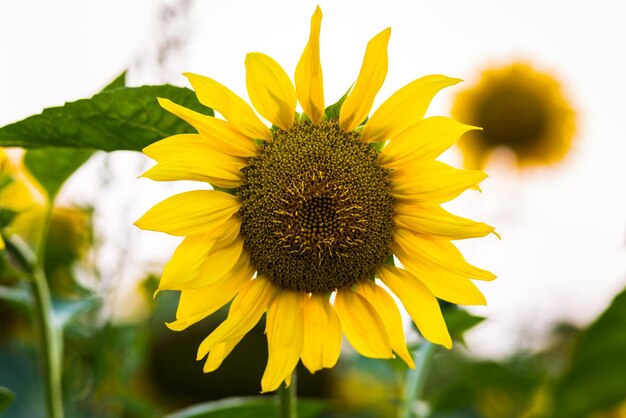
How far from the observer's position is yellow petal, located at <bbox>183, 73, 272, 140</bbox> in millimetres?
683

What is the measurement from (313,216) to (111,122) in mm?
218

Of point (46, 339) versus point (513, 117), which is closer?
point (46, 339)

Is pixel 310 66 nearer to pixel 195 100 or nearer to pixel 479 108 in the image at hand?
pixel 195 100

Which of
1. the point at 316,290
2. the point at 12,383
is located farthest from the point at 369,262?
the point at 12,383

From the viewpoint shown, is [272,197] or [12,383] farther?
[12,383]

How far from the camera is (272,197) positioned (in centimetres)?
76

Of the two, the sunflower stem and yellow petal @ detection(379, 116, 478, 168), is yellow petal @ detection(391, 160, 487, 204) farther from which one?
the sunflower stem

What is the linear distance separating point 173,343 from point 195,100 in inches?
78.8

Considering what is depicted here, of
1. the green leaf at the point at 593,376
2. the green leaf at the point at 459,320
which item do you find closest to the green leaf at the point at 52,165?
the green leaf at the point at 459,320

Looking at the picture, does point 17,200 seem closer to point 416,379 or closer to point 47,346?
point 47,346

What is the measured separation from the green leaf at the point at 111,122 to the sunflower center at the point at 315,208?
90 mm

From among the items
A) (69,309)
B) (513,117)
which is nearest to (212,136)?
(69,309)

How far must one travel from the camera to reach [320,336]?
0.73 m

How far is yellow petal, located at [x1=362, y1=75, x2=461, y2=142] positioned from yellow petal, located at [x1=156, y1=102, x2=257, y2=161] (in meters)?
0.12
